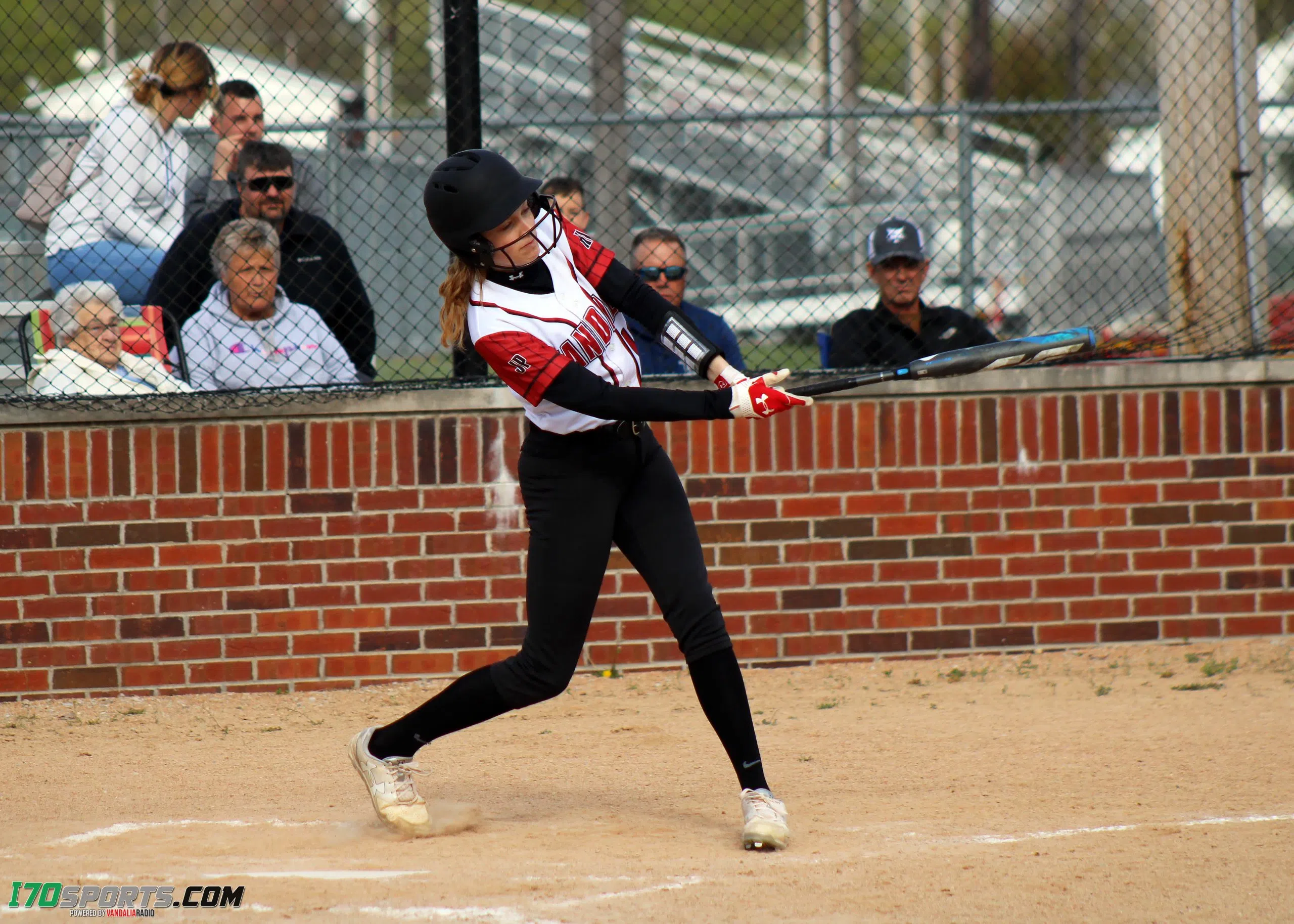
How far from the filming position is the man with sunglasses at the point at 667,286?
581cm

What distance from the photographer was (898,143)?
1182 centimetres

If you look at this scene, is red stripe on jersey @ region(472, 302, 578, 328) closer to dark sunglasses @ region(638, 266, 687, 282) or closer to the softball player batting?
the softball player batting

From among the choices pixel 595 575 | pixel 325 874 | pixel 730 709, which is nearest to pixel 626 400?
pixel 595 575

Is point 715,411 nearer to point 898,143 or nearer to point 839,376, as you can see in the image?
point 839,376

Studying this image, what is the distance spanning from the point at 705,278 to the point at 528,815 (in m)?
4.78

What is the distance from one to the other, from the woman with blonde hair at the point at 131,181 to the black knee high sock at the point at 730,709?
11.4 ft

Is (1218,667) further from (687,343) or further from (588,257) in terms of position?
(588,257)

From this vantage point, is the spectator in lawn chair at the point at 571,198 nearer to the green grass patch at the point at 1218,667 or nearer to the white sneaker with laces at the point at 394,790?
the white sneaker with laces at the point at 394,790

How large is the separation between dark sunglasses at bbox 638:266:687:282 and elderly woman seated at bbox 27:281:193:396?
77.2 inches

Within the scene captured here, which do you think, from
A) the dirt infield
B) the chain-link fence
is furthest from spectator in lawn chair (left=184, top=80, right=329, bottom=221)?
the dirt infield

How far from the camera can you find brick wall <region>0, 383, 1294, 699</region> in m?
5.45

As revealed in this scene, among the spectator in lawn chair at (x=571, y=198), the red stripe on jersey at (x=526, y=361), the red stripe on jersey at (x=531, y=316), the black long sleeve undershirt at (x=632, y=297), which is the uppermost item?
the spectator in lawn chair at (x=571, y=198)

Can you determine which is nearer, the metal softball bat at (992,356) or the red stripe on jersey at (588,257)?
the red stripe on jersey at (588,257)

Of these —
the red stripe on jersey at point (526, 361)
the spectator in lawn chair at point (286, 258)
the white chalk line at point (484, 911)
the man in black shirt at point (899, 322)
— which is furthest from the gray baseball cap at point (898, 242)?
the white chalk line at point (484, 911)
